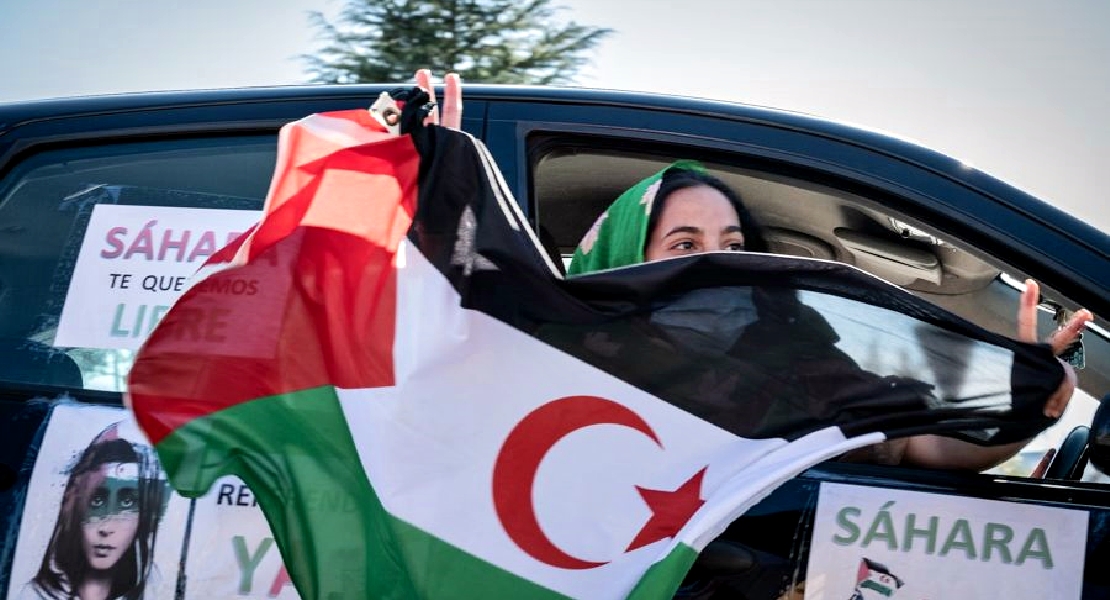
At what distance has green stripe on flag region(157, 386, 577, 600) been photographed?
171 centimetres

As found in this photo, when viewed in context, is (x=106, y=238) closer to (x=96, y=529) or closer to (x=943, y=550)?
(x=96, y=529)

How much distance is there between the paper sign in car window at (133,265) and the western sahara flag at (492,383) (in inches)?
8.1

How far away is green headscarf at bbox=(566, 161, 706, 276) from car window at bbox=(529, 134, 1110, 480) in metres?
0.04

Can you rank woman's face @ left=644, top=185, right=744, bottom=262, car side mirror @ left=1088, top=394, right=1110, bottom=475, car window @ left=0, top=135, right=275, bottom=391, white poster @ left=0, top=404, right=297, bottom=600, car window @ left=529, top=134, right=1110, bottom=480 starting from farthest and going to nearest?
1. woman's face @ left=644, top=185, right=744, bottom=262
2. car window @ left=529, top=134, right=1110, bottom=480
3. car window @ left=0, top=135, right=275, bottom=391
4. white poster @ left=0, top=404, right=297, bottom=600
5. car side mirror @ left=1088, top=394, right=1110, bottom=475

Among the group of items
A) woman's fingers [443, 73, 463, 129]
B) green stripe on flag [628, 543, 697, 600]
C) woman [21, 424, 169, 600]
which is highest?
woman's fingers [443, 73, 463, 129]

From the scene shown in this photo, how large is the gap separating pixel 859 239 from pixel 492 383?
3.33 feet

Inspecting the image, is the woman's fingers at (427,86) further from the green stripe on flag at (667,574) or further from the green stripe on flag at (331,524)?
the green stripe on flag at (667,574)

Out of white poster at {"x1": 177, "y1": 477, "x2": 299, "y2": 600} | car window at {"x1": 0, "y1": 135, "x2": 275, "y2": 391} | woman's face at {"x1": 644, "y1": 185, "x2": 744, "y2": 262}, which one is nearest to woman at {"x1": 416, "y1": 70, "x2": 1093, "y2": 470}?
woman's face at {"x1": 644, "y1": 185, "x2": 744, "y2": 262}

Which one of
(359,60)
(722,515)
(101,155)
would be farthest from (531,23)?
(722,515)

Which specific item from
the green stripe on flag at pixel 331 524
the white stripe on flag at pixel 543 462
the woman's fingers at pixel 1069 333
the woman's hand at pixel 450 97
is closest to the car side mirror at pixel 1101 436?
the woman's fingers at pixel 1069 333

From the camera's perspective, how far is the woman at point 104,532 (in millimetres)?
1797

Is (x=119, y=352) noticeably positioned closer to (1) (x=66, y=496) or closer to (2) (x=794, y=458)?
(1) (x=66, y=496)

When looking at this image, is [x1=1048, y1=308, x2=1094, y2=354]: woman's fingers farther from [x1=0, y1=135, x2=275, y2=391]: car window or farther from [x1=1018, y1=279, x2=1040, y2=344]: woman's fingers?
[x1=0, y1=135, x2=275, y2=391]: car window

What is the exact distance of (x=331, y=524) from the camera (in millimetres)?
1720
